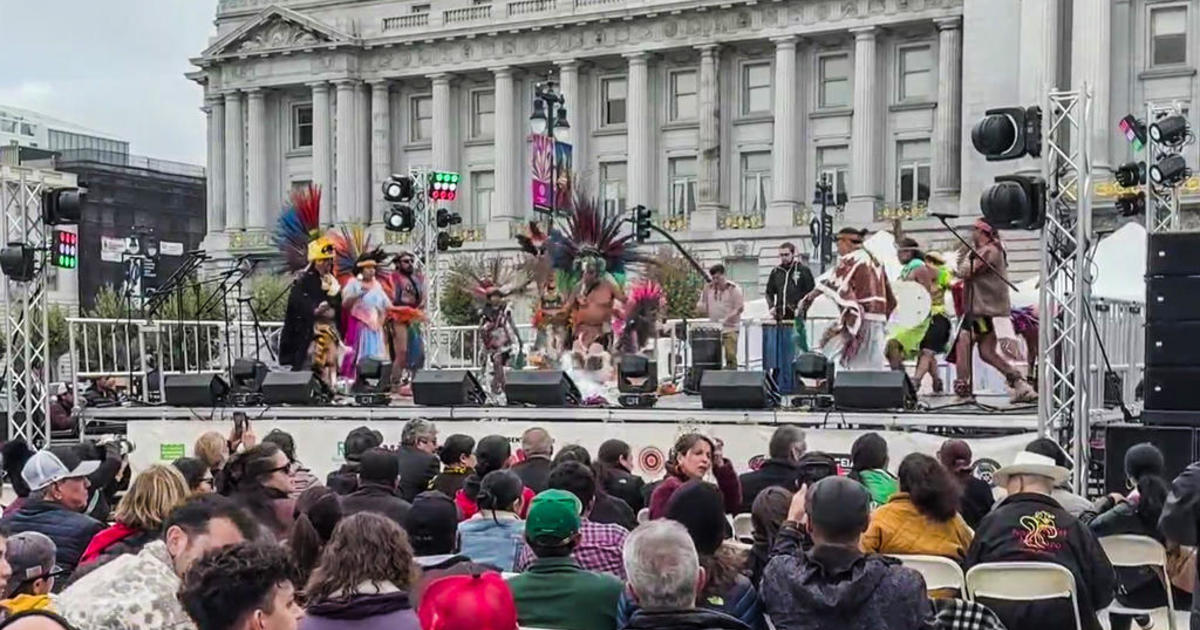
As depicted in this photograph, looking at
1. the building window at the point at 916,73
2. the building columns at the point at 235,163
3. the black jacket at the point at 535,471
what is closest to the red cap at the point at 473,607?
the black jacket at the point at 535,471

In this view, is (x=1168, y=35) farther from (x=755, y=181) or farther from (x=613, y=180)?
(x=613, y=180)

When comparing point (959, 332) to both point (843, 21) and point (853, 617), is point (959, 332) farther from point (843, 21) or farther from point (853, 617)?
point (843, 21)

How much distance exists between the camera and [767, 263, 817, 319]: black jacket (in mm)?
16938

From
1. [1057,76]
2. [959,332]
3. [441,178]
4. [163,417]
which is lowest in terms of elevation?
[163,417]

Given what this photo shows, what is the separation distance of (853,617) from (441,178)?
71.3 ft

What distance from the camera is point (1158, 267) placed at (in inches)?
439

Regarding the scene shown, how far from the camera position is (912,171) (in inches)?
2333

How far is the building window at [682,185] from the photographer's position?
63250 mm

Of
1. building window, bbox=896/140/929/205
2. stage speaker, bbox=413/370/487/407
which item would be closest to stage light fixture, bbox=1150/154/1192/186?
stage speaker, bbox=413/370/487/407

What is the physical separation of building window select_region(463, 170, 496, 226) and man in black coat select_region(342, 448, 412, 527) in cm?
6077

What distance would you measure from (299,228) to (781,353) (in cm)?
732

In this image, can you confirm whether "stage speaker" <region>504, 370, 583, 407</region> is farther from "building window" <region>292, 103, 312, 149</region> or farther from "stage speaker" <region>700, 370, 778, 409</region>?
"building window" <region>292, 103, 312, 149</region>

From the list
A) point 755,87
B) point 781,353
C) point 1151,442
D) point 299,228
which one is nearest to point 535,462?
point 1151,442

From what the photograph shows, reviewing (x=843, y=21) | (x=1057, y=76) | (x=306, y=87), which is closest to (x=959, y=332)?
(x=1057, y=76)
